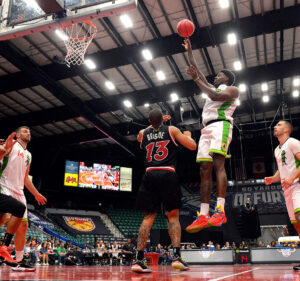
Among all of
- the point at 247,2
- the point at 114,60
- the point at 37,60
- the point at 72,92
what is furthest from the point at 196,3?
the point at 72,92

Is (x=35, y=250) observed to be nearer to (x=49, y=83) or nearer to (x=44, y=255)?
(x=44, y=255)

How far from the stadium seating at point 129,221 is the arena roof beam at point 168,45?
14.6m

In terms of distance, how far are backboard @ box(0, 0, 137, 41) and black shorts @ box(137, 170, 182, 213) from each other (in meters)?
3.67

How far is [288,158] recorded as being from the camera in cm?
439

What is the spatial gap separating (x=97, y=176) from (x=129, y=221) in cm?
462

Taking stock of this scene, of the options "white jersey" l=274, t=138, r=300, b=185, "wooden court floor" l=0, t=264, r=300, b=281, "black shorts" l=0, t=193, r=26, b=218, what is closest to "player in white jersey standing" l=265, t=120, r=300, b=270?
"white jersey" l=274, t=138, r=300, b=185

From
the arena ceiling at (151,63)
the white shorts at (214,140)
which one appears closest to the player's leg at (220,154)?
the white shorts at (214,140)

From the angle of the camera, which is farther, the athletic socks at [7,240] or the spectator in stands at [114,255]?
the spectator in stands at [114,255]

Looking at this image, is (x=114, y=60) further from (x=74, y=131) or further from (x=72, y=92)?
(x=74, y=131)

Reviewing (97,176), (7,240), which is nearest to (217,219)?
(7,240)

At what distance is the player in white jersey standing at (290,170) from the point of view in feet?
13.4

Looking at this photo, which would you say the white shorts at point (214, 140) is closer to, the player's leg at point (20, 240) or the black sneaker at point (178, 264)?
the black sneaker at point (178, 264)

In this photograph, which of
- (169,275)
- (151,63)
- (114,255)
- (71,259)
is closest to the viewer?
(169,275)

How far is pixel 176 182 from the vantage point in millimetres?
4094
